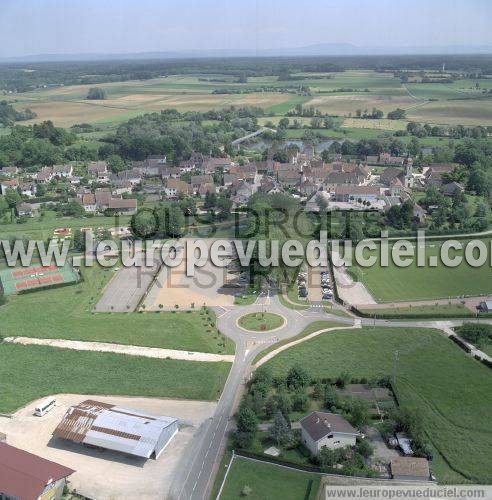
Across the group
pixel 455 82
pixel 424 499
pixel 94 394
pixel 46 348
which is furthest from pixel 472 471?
pixel 455 82

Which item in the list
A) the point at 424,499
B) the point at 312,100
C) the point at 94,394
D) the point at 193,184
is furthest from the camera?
the point at 312,100

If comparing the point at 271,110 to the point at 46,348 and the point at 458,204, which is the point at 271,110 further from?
the point at 46,348

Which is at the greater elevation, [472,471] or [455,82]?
[455,82]

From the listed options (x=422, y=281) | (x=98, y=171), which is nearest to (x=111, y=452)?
(x=422, y=281)

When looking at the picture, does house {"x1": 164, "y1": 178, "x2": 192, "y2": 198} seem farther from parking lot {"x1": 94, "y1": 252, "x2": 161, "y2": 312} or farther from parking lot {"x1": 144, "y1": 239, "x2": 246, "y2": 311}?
parking lot {"x1": 144, "y1": 239, "x2": 246, "y2": 311}

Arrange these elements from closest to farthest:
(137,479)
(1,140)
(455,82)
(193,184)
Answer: (137,479), (193,184), (1,140), (455,82)

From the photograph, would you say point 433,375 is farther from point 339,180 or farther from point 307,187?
point 307,187
